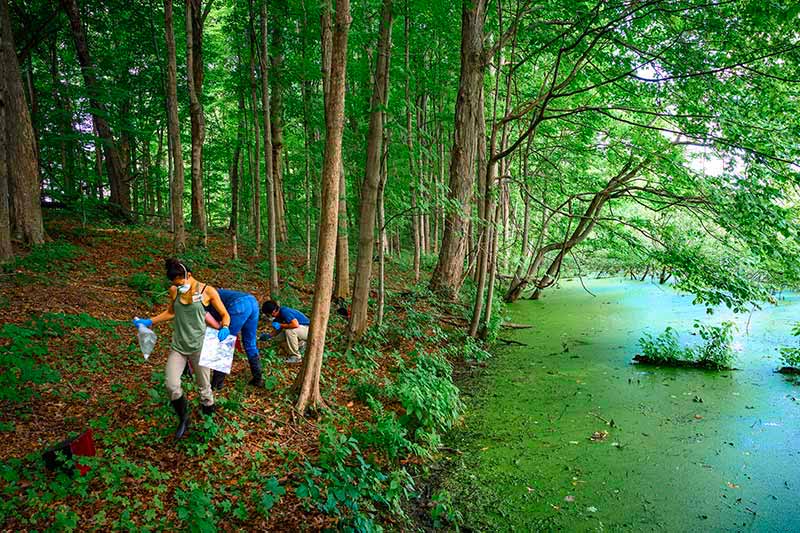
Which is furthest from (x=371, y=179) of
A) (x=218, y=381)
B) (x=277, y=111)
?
(x=277, y=111)

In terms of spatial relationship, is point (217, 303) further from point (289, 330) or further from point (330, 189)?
point (289, 330)

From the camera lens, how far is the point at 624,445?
203 inches

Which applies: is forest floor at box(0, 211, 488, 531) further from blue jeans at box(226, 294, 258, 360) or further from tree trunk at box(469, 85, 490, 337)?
tree trunk at box(469, 85, 490, 337)

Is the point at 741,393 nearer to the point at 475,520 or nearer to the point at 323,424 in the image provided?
the point at 475,520

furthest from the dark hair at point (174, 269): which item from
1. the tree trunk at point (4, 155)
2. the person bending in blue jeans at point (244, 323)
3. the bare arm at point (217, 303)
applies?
the tree trunk at point (4, 155)

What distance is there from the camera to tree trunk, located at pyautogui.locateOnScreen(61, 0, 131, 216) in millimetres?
10234

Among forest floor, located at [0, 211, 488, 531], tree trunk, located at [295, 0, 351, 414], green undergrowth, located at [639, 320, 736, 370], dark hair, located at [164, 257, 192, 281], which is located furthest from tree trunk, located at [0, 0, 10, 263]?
green undergrowth, located at [639, 320, 736, 370]

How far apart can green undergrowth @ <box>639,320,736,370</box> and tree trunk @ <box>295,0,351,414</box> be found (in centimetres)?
707

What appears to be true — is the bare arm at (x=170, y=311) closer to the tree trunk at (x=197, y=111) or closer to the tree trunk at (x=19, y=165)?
the tree trunk at (x=19, y=165)

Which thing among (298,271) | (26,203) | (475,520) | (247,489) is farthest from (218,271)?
(475,520)

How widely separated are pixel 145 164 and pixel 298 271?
1069cm

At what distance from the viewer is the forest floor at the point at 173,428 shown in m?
2.99

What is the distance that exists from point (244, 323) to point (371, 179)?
2.83 m

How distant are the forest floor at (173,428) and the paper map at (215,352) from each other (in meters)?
0.54
